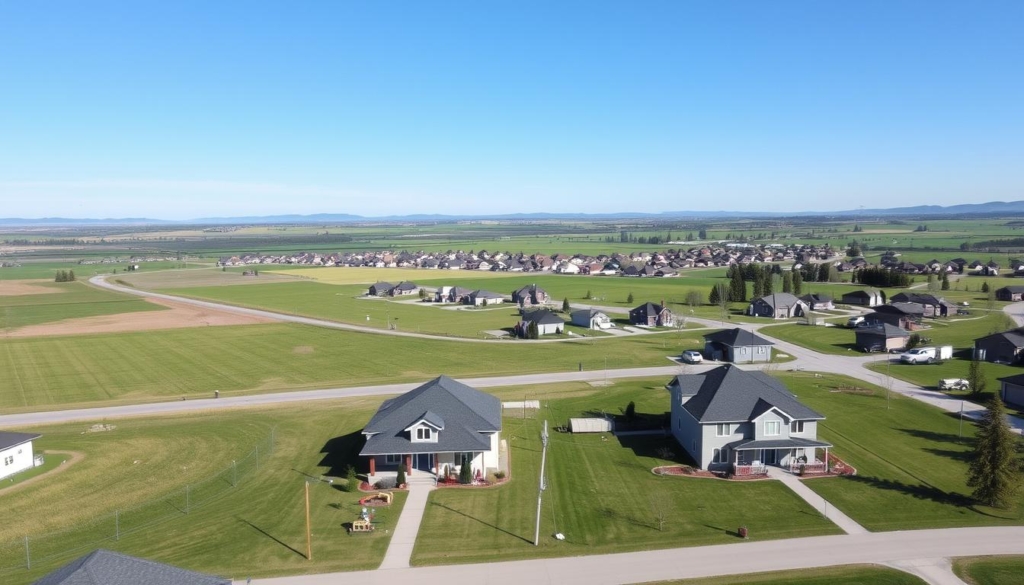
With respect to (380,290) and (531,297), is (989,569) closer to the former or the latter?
(531,297)

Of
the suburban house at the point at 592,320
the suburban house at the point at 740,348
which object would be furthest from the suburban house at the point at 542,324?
the suburban house at the point at 740,348

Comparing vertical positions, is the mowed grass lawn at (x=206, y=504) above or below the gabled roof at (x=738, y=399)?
below

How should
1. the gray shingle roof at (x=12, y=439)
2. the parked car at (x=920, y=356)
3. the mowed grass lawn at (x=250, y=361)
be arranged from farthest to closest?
1. the parked car at (x=920, y=356)
2. the mowed grass lawn at (x=250, y=361)
3. the gray shingle roof at (x=12, y=439)

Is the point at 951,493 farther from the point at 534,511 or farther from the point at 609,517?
the point at 534,511

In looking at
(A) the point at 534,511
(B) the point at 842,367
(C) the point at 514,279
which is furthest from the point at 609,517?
(C) the point at 514,279

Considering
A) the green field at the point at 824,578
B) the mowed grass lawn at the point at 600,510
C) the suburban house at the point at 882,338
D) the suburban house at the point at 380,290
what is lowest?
the mowed grass lawn at the point at 600,510

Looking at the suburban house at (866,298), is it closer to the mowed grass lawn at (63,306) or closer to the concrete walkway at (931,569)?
the concrete walkway at (931,569)
